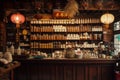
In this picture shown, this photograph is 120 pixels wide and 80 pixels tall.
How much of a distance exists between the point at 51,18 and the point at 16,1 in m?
2.76

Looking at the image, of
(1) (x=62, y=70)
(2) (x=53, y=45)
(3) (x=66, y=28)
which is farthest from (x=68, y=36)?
(1) (x=62, y=70)

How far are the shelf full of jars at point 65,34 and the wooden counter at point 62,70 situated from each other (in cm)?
339

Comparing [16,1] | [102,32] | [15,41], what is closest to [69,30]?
[102,32]

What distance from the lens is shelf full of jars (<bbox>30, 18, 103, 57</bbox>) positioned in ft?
34.6

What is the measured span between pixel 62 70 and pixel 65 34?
12.3 feet

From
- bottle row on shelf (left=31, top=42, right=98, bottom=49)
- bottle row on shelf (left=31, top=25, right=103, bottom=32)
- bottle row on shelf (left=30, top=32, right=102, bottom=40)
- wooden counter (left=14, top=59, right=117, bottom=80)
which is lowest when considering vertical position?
wooden counter (left=14, top=59, right=117, bottom=80)

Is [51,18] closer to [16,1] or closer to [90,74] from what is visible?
[16,1]

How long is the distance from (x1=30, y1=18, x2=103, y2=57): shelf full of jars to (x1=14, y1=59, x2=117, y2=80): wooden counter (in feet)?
11.1

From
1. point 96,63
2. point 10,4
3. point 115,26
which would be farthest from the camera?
point 115,26

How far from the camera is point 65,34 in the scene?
1068 centimetres

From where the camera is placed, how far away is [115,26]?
405 inches

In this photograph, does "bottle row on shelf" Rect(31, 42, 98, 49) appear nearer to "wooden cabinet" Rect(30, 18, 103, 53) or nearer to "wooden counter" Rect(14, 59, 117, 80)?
"wooden cabinet" Rect(30, 18, 103, 53)

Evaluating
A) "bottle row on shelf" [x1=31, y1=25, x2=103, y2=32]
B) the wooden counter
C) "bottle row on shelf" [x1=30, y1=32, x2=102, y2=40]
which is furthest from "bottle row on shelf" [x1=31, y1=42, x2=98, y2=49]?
the wooden counter

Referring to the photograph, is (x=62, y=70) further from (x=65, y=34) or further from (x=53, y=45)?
(x=65, y=34)
